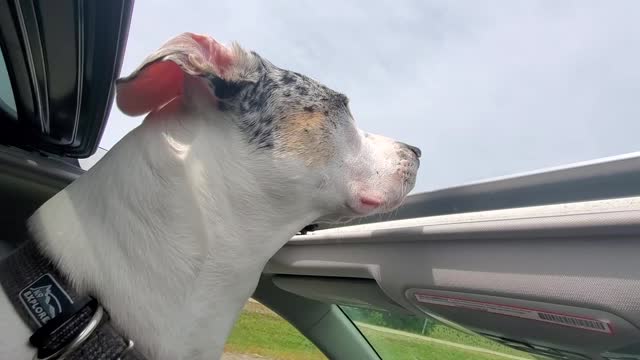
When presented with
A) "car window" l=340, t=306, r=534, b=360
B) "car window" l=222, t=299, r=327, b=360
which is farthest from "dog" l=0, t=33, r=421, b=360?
"car window" l=222, t=299, r=327, b=360

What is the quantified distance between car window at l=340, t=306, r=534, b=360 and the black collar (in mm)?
1191

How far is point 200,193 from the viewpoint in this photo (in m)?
1.69

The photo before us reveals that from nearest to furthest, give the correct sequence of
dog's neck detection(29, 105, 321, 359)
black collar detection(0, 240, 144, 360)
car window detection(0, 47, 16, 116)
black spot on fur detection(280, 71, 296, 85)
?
black collar detection(0, 240, 144, 360) < dog's neck detection(29, 105, 321, 359) < black spot on fur detection(280, 71, 296, 85) < car window detection(0, 47, 16, 116)

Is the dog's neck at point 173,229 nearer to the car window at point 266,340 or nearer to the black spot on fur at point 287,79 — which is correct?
the black spot on fur at point 287,79

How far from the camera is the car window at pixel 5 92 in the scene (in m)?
2.24

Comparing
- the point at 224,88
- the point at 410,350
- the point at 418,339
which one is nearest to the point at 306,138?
the point at 224,88

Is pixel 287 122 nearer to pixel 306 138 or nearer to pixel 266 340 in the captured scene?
pixel 306 138

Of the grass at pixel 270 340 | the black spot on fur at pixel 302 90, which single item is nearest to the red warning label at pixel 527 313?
the black spot on fur at pixel 302 90

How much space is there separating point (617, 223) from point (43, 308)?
1.49m

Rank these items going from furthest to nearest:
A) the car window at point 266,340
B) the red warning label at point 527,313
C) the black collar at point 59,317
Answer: the car window at point 266,340, the black collar at point 59,317, the red warning label at point 527,313

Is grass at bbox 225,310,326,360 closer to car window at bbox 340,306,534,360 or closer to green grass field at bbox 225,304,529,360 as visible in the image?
green grass field at bbox 225,304,529,360

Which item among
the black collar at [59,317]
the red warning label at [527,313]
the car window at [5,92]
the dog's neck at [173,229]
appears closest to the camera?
the red warning label at [527,313]

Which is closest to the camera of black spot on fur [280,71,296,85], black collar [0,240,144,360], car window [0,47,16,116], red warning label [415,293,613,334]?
red warning label [415,293,613,334]

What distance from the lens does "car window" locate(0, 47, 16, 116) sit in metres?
2.24
